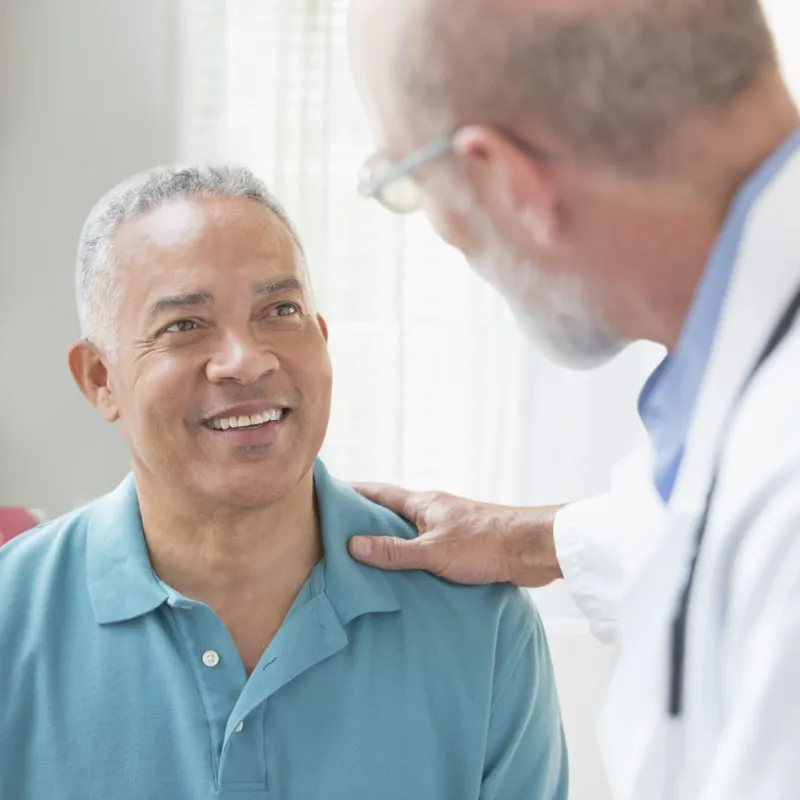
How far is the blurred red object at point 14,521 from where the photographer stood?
5.95 ft

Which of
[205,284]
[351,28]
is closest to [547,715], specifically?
[205,284]

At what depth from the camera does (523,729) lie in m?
1.50

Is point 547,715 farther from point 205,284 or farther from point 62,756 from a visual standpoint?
point 205,284

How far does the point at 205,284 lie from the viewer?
4.66 ft

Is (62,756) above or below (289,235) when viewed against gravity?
below

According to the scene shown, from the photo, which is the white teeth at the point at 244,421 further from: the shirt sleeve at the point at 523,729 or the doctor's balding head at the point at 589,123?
the doctor's balding head at the point at 589,123

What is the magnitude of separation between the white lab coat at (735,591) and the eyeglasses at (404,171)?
0.64 feet

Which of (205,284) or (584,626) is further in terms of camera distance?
(584,626)

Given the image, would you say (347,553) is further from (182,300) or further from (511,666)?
(182,300)

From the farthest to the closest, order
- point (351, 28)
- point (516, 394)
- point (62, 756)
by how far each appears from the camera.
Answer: point (516, 394), point (62, 756), point (351, 28)

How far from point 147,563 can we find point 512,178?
856 millimetres

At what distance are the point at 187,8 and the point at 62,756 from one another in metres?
1.70

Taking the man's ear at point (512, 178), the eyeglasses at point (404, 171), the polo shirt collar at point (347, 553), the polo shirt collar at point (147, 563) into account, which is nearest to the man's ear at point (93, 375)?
the polo shirt collar at point (147, 563)

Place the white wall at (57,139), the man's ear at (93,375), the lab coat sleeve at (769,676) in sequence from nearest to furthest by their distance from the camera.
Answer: the lab coat sleeve at (769,676)
the man's ear at (93,375)
the white wall at (57,139)
